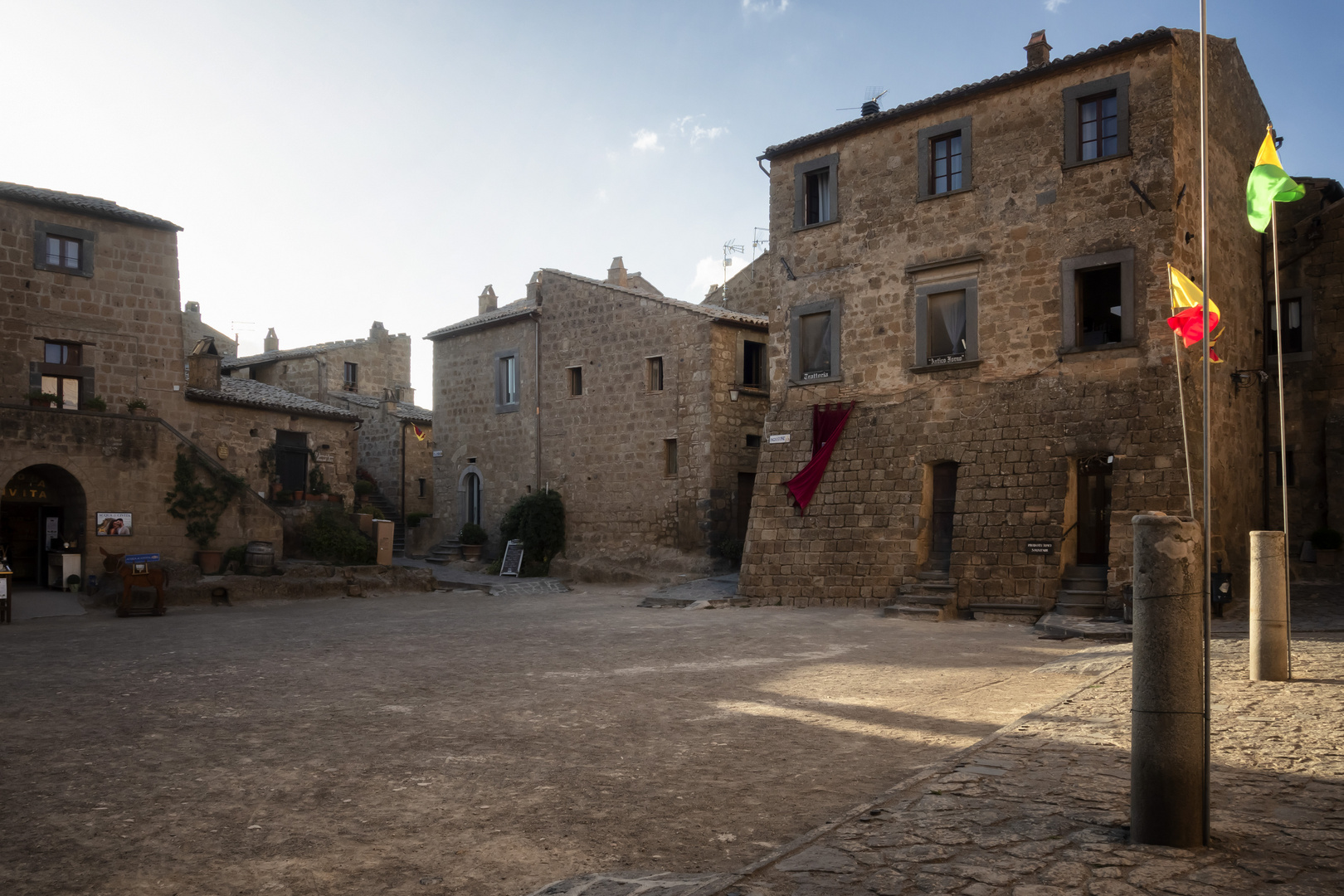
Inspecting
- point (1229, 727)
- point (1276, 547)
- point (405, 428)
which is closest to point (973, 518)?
point (1276, 547)

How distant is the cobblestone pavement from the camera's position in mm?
3510

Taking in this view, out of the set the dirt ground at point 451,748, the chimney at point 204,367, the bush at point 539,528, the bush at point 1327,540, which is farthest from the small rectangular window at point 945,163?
the chimney at point 204,367

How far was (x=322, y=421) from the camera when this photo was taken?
87.4 feet

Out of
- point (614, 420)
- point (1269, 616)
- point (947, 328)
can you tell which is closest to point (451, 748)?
point (1269, 616)

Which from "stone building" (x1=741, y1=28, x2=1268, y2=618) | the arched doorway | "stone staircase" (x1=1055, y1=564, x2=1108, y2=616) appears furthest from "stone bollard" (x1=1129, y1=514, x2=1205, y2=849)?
the arched doorway

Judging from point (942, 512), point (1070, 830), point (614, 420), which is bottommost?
point (1070, 830)

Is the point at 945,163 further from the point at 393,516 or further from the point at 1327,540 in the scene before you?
the point at 393,516

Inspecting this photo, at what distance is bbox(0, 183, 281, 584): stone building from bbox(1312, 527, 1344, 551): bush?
21285mm

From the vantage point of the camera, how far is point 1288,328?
58.7 ft

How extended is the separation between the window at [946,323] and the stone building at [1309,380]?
5067 mm

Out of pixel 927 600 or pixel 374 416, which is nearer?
pixel 927 600

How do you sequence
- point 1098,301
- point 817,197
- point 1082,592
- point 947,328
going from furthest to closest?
point 817,197 → point 947,328 → point 1098,301 → point 1082,592

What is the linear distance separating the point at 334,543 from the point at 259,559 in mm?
2759

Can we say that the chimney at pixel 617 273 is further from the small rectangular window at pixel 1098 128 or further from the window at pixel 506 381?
the small rectangular window at pixel 1098 128
